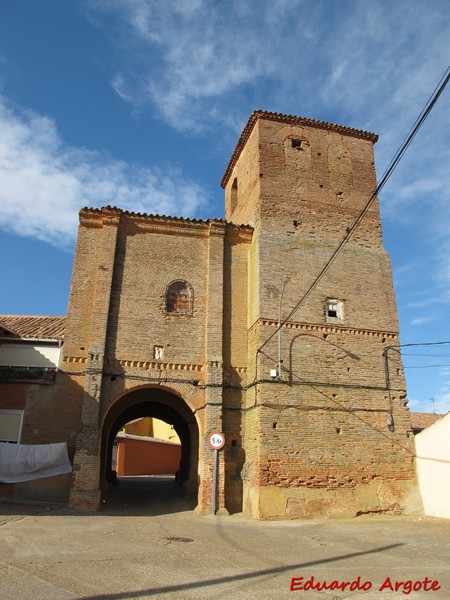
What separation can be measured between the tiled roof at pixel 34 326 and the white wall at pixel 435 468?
38.2 ft

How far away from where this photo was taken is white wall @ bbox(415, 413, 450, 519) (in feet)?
44.8

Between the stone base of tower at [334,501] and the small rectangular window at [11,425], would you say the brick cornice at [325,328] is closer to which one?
the stone base of tower at [334,501]

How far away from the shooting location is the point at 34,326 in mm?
17547

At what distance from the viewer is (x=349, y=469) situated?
14234 millimetres

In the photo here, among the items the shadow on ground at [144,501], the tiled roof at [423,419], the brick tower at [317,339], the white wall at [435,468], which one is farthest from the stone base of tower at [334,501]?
the tiled roof at [423,419]

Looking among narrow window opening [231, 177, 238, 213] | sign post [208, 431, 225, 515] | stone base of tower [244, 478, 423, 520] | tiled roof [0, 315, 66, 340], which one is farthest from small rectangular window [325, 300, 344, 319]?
tiled roof [0, 315, 66, 340]

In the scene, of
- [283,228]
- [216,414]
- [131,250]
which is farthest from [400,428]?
[131,250]

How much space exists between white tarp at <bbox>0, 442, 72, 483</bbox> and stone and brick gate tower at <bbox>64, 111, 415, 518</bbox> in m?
0.49

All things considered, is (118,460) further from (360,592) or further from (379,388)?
(360,592)

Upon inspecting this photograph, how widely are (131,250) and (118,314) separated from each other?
235 cm

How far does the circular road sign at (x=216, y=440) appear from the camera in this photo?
14.3 meters

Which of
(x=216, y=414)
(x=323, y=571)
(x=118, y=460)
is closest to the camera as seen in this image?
(x=323, y=571)

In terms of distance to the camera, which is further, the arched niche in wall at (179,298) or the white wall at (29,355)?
the arched niche in wall at (179,298)

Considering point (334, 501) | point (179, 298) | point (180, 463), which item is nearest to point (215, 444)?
point (334, 501)
